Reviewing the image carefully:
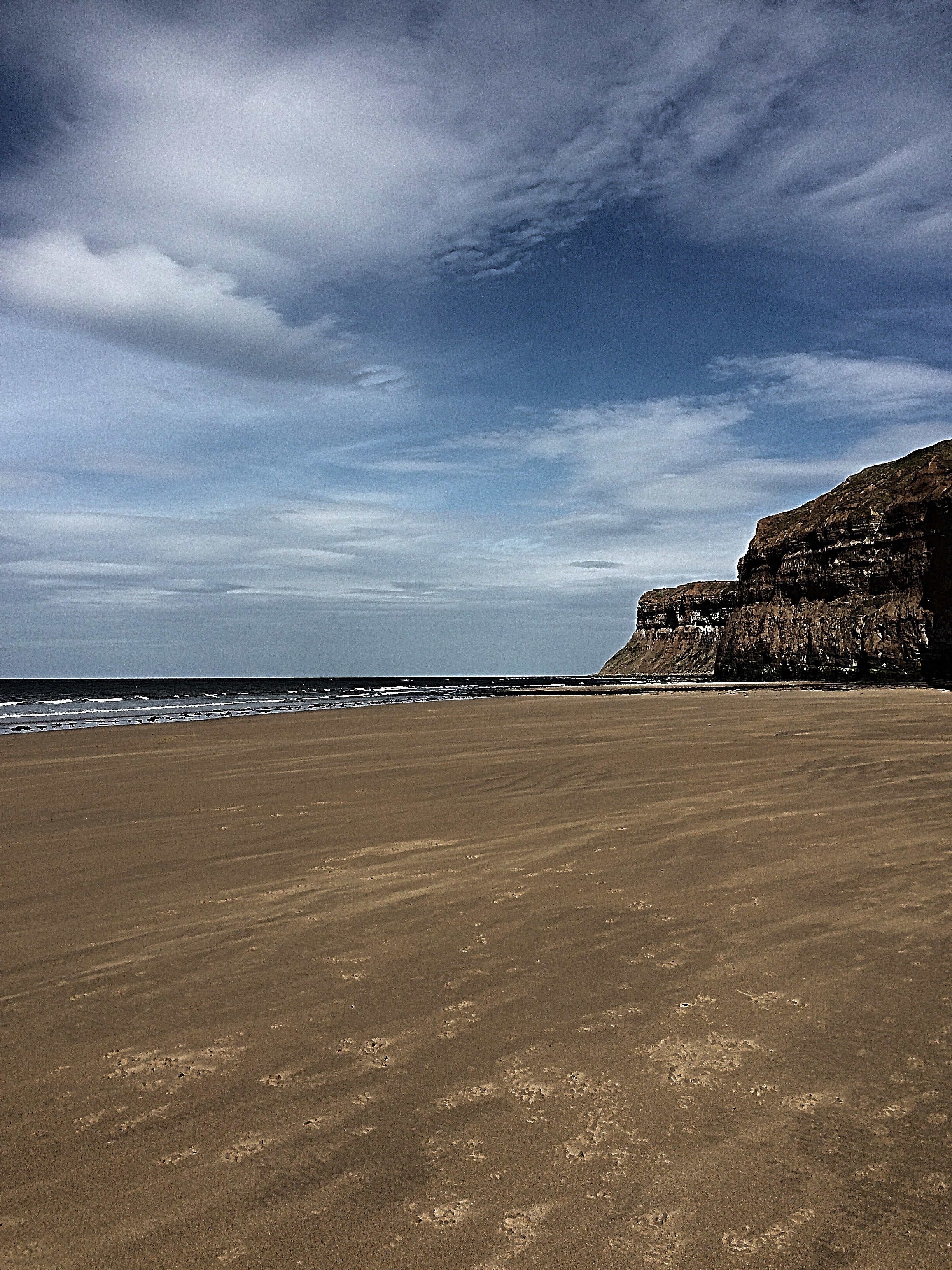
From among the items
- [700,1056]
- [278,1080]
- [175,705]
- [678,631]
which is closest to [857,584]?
[175,705]

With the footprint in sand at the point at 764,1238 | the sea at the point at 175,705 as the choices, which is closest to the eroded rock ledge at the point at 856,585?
the sea at the point at 175,705

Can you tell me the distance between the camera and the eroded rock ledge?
140 feet

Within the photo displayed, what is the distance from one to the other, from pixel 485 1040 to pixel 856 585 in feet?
169

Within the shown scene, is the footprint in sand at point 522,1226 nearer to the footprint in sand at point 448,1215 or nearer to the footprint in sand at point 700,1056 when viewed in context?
the footprint in sand at point 448,1215

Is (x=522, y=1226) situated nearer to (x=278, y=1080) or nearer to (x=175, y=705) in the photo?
(x=278, y=1080)

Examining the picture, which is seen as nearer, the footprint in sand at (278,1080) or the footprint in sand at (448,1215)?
the footprint in sand at (448,1215)

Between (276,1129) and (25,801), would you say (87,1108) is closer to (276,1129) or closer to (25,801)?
(276,1129)

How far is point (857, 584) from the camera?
159 feet

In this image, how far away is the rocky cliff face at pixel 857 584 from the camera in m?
42.5

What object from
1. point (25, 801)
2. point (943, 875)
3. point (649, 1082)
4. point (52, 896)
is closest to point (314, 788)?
point (25, 801)

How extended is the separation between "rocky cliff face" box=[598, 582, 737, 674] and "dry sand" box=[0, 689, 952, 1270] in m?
96.1

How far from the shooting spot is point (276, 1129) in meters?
2.29

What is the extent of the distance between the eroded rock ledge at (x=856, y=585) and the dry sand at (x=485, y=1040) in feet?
135

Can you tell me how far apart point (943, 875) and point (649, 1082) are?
3.00 m
